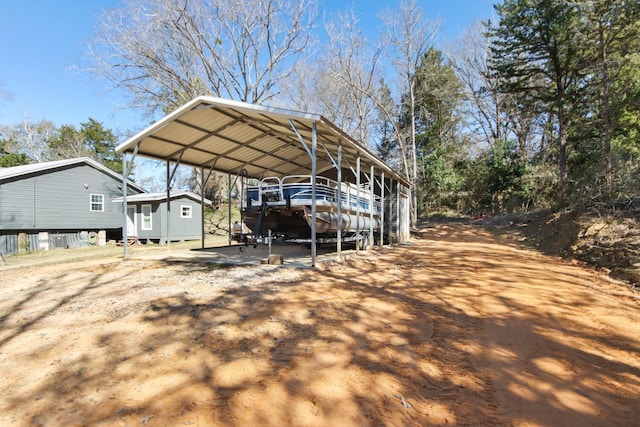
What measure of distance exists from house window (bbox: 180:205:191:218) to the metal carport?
7.43 metres

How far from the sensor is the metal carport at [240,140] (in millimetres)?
7816

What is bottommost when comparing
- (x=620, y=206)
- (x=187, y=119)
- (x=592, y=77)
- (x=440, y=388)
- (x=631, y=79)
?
(x=440, y=388)

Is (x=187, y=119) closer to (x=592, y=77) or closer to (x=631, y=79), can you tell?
(x=631, y=79)

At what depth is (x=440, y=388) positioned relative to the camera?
2.68 m

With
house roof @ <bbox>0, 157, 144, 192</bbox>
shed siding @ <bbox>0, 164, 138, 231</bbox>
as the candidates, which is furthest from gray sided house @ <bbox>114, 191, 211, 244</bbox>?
house roof @ <bbox>0, 157, 144, 192</bbox>

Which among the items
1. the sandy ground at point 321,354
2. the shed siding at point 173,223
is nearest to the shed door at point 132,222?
the shed siding at point 173,223

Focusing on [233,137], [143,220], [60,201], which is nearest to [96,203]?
[60,201]

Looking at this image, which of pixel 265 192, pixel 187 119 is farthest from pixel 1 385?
pixel 187 119

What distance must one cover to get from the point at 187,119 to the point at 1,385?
722 centimetres

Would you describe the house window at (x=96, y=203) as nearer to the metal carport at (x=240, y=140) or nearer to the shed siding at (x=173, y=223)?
the shed siding at (x=173, y=223)

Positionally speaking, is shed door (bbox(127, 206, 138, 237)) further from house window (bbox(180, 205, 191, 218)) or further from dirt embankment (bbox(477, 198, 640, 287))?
dirt embankment (bbox(477, 198, 640, 287))

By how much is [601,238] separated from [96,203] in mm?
22732

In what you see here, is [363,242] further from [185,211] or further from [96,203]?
[96,203]

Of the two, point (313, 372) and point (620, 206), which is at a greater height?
point (620, 206)
